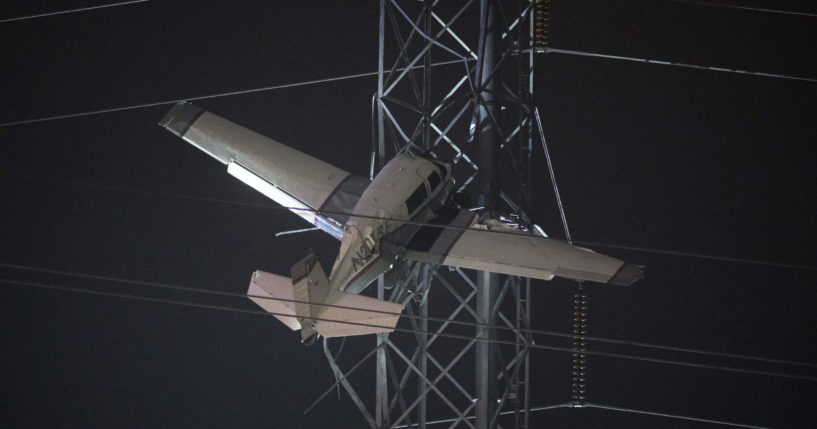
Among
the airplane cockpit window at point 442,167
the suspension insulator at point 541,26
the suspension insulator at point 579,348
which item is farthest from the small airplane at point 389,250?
the suspension insulator at point 541,26

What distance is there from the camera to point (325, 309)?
9758 millimetres

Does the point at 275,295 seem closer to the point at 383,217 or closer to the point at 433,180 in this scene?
→ the point at 383,217

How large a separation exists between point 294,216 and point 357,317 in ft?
14.5

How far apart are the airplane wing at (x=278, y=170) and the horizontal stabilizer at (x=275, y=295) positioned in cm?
74

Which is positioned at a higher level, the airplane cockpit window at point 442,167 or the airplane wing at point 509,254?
the airplane cockpit window at point 442,167

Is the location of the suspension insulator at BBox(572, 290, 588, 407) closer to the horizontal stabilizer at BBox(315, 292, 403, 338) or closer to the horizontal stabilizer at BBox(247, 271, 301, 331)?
the horizontal stabilizer at BBox(315, 292, 403, 338)

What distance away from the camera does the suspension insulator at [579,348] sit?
11.2 meters

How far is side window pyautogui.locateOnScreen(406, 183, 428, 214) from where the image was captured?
33.4 ft

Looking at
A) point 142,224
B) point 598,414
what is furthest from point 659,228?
point 142,224

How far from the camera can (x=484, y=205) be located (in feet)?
35.8

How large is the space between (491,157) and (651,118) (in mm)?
3540

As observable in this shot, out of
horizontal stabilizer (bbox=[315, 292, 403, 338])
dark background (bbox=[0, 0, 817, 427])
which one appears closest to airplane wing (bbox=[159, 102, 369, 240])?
horizontal stabilizer (bbox=[315, 292, 403, 338])

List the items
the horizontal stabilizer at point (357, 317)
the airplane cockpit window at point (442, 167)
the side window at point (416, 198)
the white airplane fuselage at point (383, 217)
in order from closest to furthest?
1. the horizontal stabilizer at point (357, 317)
2. the white airplane fuselage at point (383, 217)
3. the side window at point (416, 198)
4. the airplane cockpit window at point (442, 167)

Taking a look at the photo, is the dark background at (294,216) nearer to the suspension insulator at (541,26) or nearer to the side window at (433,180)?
the suspension insulator at (541,26)
